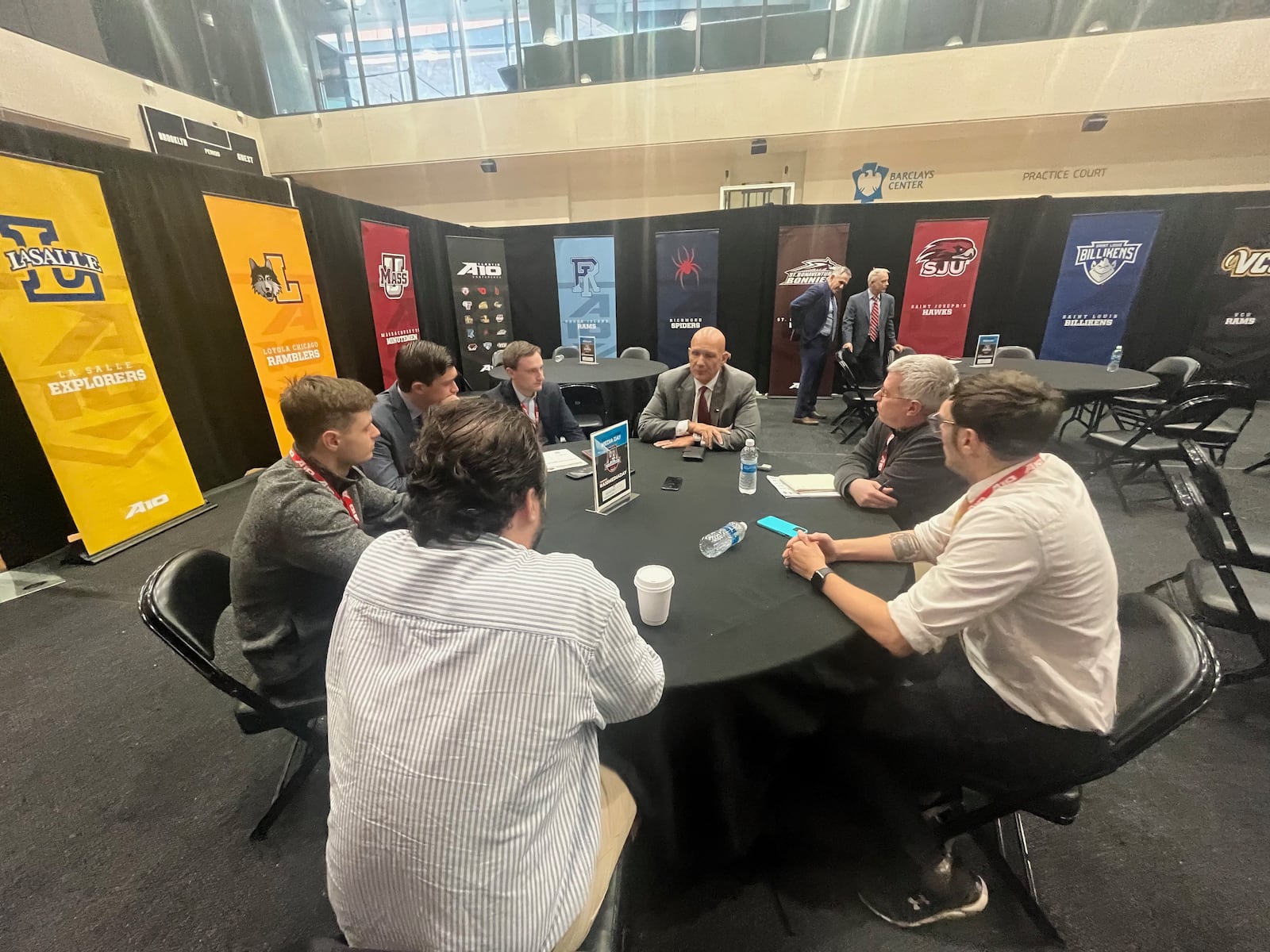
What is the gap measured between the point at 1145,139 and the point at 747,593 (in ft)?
34.5

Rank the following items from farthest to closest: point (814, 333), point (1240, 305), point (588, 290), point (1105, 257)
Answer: point (588, 290) < point (1105, 257) < point (1240, 305) < point (814, 333)

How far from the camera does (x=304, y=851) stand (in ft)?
5.10

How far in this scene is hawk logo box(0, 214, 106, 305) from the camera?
2.77m

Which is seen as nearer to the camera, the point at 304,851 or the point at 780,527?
the point at 304,851

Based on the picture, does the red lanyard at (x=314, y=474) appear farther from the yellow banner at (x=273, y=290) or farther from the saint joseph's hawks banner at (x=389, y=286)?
the saint joseph's hawks banner at (x=389, y=286)

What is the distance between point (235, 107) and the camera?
8.63 m

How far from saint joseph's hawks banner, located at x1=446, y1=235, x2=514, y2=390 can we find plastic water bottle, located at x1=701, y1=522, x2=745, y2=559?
18.5ft

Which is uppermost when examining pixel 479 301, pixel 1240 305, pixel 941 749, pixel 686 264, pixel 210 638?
pixel 686 264

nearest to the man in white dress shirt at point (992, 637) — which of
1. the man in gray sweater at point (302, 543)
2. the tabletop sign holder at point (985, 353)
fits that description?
the man in gray sweater at point (302, 543)

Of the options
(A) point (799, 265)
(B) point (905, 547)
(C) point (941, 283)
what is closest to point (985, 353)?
(C) point (941, 283)

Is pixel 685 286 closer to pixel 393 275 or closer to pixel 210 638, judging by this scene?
pixel 393 275

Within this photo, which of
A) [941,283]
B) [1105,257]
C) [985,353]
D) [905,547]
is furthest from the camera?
[941,283]

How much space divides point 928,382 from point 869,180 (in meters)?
8.18

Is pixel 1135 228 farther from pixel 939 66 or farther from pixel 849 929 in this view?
pixel 849 929
